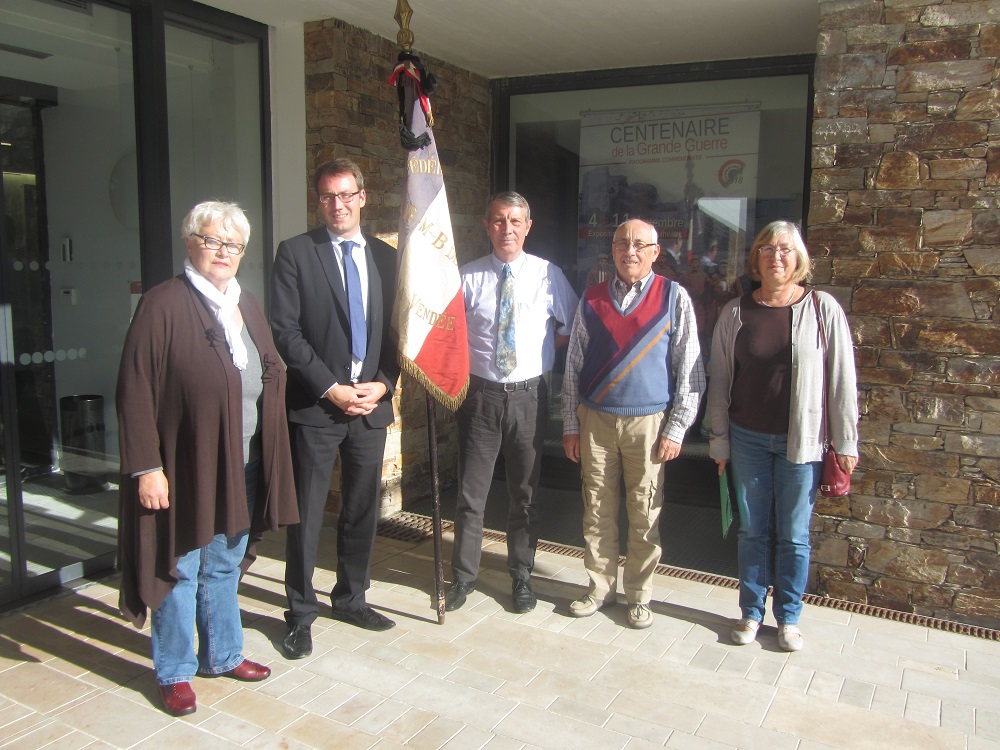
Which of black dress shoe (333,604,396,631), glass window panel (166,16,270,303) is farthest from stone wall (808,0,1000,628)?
glass window panel (166,16,270,303)

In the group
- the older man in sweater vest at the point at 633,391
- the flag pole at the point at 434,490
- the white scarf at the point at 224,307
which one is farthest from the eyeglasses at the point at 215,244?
the older man in sweater vest at the point at 633,391

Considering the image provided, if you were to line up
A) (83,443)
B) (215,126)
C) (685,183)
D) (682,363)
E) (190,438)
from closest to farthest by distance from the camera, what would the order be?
(190,438) < (682,363) < (83,443) < (215,126) < (685,183)

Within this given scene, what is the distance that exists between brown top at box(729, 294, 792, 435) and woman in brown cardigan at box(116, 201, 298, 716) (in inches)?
72.0

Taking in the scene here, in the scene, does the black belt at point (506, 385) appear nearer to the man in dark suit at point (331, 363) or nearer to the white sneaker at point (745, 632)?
the man in dark suit at point (331, 363)

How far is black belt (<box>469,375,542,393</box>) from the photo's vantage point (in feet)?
12.1

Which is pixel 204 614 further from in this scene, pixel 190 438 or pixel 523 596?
pixel 523 596

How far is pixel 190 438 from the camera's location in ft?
9.17

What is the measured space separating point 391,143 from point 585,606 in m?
2.88

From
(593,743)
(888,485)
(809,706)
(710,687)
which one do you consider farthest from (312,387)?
(888,485)

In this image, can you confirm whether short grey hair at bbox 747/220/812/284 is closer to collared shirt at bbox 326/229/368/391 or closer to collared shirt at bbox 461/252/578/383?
collared shirt at bbox 461/252/578/383

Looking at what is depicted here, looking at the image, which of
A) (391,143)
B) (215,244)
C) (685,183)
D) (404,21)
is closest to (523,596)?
(215,244)

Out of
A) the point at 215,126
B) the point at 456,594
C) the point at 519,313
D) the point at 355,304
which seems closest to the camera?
the point at 355,304

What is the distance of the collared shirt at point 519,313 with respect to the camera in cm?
371

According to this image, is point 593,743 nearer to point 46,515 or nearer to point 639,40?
point 46,515
